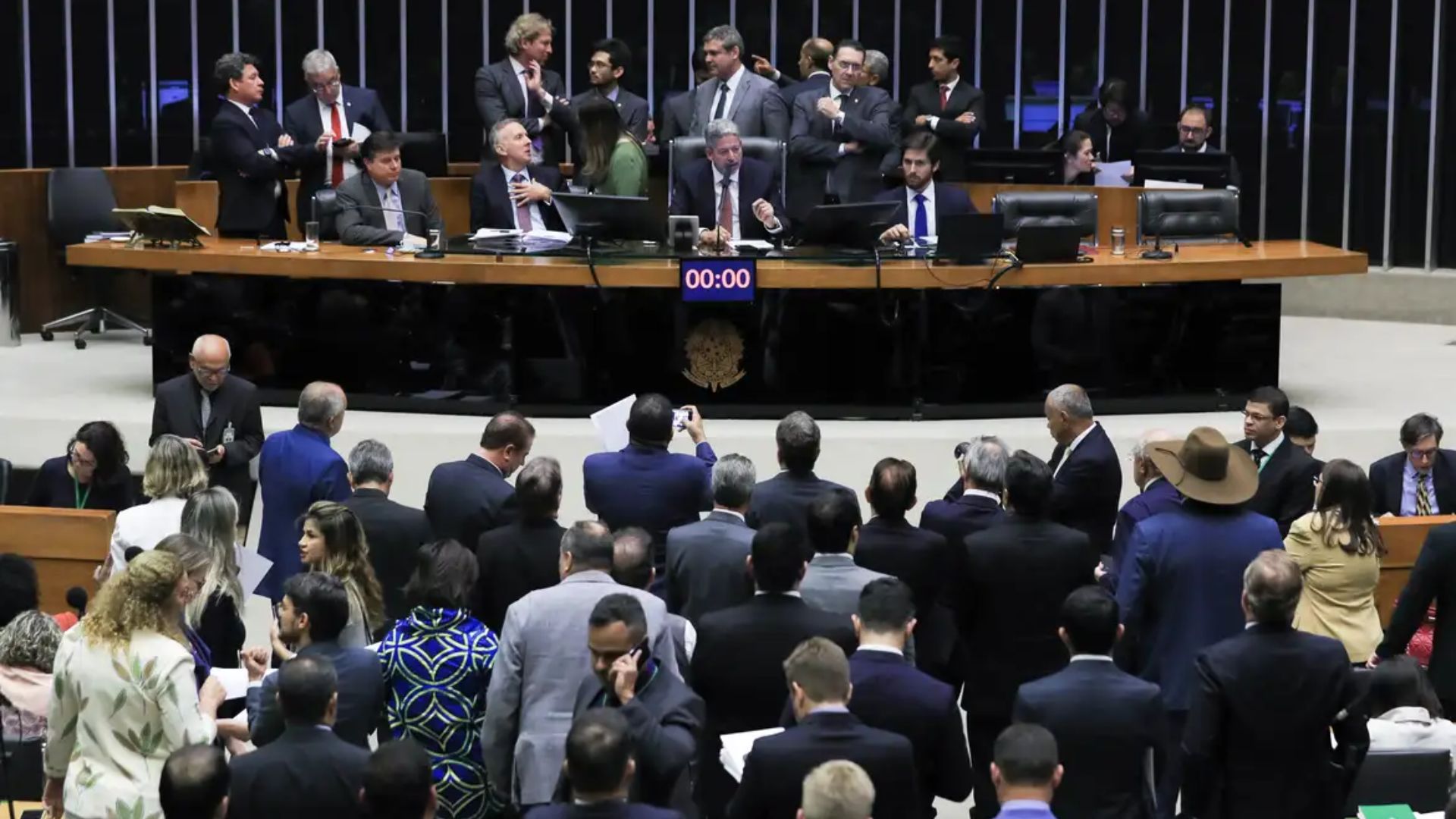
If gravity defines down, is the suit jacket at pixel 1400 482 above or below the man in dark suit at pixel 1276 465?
below

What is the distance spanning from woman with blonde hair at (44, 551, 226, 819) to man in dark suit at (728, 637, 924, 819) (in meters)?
1.41

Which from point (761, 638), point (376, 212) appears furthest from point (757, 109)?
point (761, 638)

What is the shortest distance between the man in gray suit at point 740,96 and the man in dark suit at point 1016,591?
6.41 metres

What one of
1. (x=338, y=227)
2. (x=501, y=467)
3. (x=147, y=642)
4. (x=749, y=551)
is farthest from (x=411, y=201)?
(x=147, y=642)

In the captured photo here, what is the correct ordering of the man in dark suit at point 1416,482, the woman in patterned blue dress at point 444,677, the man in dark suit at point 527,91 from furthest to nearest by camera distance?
1. the man in dark suit at point 527,91
2. the man in dark suit at point 1416,482
3. the woman in patterned blue dress at point 444,677

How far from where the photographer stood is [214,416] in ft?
29.5

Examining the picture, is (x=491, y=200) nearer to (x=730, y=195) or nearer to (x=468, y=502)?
(x=730, y=195)

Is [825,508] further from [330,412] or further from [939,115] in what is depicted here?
[939,115]

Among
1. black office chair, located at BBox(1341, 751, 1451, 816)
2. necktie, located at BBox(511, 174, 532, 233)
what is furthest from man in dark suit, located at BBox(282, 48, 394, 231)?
black office chair, located at BBox(1341, 751, 1451, 816)

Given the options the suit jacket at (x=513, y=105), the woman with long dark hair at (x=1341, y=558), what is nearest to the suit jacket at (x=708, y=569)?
the woman with long dark hair at (x=1341, y=558)

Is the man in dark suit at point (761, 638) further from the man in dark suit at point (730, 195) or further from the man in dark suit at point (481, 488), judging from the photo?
the man in dark suit at point (730, 195)

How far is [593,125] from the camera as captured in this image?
11352mm

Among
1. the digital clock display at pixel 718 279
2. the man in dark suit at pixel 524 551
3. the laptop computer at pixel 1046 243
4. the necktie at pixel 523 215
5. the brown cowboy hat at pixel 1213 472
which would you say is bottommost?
the man in dark suit at pixel 524 551

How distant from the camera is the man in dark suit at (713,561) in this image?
642 centimetres
